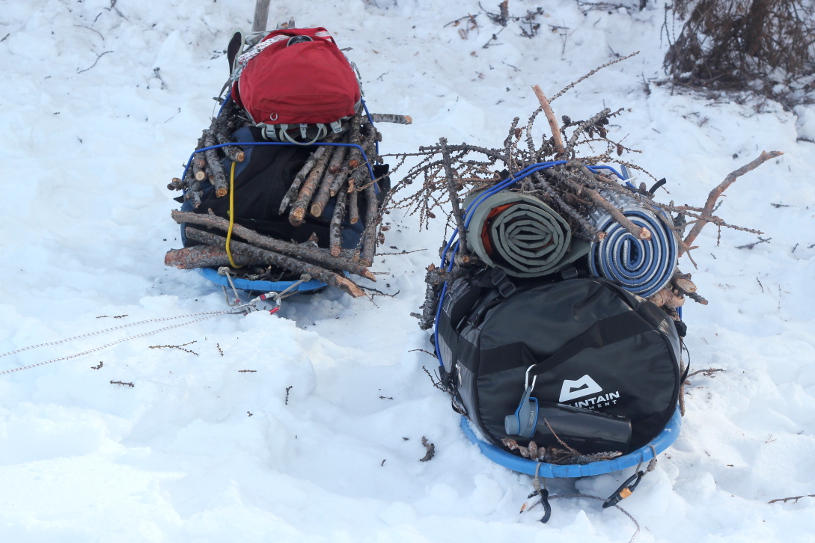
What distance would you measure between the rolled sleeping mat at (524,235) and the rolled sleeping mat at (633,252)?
→ 0.32 feet

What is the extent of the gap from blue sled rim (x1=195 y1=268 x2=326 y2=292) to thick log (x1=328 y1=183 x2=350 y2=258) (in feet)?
0.80

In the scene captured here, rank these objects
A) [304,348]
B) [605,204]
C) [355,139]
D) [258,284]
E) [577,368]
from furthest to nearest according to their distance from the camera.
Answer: [355,139], [258,284], [304,348], [605,204], [577,368]

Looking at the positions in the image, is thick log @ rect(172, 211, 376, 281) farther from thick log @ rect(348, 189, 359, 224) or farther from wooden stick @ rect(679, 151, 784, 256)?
wooden stick @ rect(679, 151, 784, 256)

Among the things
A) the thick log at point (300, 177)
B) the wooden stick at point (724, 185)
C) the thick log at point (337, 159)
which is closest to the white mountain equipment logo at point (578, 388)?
the wooden stick at point (724, 185)

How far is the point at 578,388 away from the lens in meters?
Answer: 2.28

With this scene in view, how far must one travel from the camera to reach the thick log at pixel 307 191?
3734mm

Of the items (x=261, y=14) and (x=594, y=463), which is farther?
(x=261, y=14)

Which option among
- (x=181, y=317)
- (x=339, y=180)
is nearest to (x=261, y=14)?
(x=339, y=180)

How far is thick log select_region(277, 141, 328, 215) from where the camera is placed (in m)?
3.80

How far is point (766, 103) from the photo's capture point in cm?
579

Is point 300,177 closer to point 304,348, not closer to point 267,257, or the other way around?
point 267,257

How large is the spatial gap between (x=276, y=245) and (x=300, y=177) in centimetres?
43

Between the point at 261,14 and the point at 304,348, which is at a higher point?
the point at 261,14

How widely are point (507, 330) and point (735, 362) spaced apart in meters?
1.49
